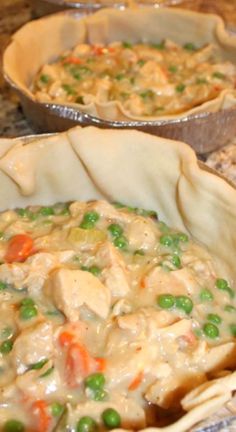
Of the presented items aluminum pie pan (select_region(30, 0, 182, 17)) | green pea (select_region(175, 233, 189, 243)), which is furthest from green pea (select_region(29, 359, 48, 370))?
aluminum pie pan (select_region(30, 0, 182, 17))

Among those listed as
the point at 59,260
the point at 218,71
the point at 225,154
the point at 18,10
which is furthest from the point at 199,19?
the point at 59,260

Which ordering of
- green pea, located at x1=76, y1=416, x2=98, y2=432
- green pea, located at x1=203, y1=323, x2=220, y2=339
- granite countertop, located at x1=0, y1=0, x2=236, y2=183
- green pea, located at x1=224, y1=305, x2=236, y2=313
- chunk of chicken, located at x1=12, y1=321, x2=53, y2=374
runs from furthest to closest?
granite countertop, located at x1=0, y1=0, x2=236, y2=183 < green pea, located at x1=224, y1=305, x2=236, y2=313 < green pea, located at x1=203, y1=323, x2=220, y2=339 < chunk of chicken, located at x1=12, y1=321, x2=53, y2=374 < green pea, located at x1=76, y1=416, x2=98, y2=432

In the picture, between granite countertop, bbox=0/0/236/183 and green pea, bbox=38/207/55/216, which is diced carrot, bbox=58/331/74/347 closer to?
green pea, bbox=38/207/55/216

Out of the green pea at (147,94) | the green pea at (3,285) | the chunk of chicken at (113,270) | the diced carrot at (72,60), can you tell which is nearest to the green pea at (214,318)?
the chunk of chicken at (113,270)

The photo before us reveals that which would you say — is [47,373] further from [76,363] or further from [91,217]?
[91,217]

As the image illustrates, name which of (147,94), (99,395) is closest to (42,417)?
(99,395)

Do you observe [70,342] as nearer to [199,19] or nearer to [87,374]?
[87,374]

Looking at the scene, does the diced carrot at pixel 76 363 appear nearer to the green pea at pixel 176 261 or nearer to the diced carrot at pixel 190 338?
the diced carrot at pixel 190 338
